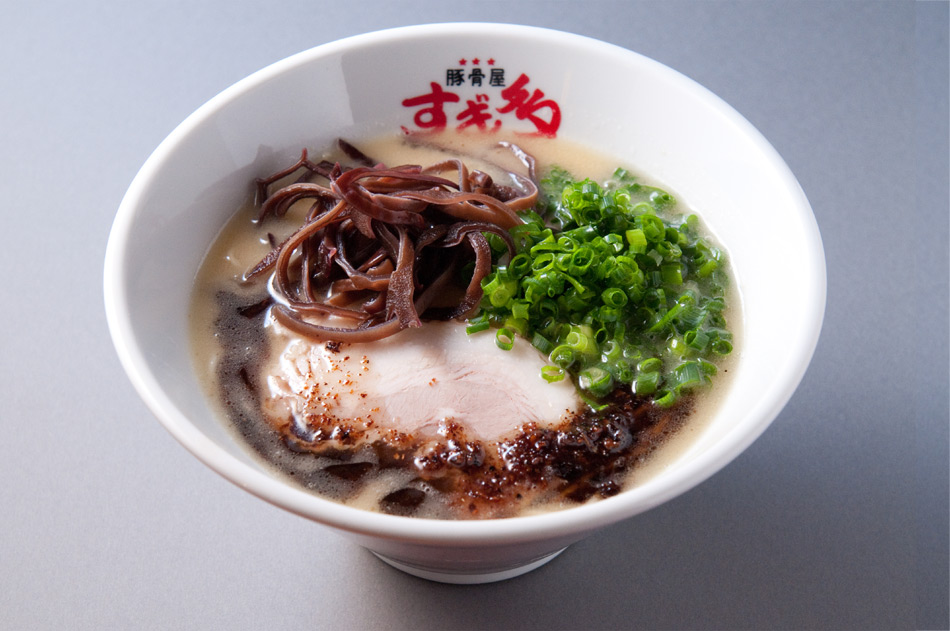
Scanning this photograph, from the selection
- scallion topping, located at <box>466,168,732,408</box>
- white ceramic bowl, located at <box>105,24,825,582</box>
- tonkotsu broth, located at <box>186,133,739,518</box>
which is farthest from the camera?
scallion topping, located at <box>466,168,732,408</box>

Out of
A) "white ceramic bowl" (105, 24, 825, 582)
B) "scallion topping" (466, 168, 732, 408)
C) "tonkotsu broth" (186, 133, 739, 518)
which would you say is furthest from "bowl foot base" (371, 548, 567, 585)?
"scallion topping" (466, 168, 732, 408)

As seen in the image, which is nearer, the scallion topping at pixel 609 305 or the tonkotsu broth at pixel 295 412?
the tonkotsu broth at pixel 295 412

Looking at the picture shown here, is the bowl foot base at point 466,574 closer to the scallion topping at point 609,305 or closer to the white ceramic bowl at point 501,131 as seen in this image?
the white ceramic bowl at point 501,131

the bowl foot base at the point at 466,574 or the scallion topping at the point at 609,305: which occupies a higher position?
the scallion topping at the point at 609,305

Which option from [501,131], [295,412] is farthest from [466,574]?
[501,131]

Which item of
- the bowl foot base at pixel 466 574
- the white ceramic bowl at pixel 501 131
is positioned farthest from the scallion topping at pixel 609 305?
the bowl foot base at pixel 466 574

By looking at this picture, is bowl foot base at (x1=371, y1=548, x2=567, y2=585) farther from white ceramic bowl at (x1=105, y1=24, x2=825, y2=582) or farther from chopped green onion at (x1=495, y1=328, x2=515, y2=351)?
chopped green onion at (x1=495, y1=328, x2=515, y2=351)

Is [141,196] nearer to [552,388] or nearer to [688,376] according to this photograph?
[552,388]

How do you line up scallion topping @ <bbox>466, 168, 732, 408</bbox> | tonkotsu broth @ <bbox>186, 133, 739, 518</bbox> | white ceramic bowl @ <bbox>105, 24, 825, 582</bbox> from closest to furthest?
white ceramic bowl @ <bbox>105, 24, 825, 582</bbox>, tonkotsu broth @ <bbox>186, 133, 739, 518</bbox>, scallion topping @ <bbox>466, 168, 732, 408</bbox>
